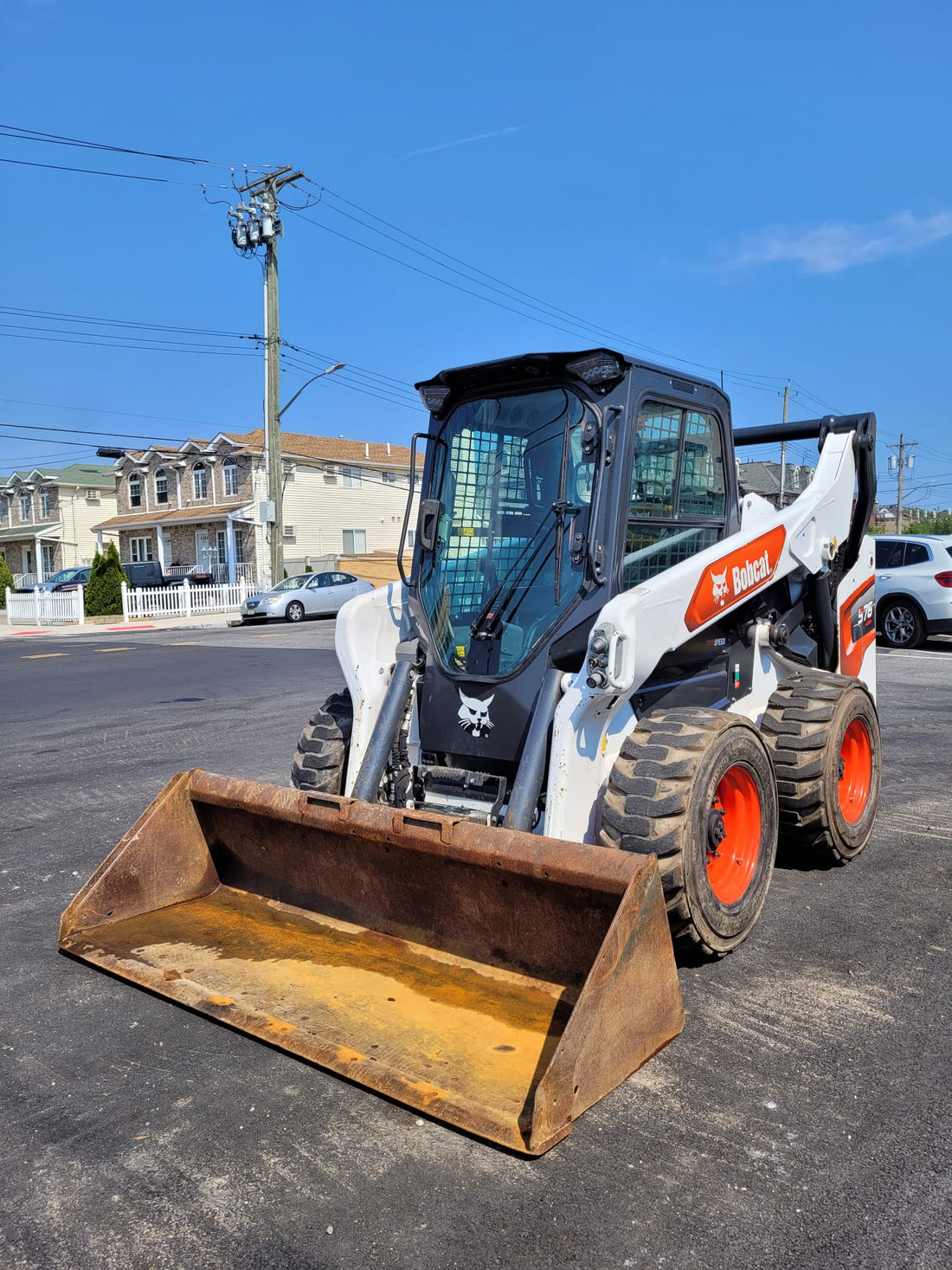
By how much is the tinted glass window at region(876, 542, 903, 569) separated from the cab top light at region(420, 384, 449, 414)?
1212cm

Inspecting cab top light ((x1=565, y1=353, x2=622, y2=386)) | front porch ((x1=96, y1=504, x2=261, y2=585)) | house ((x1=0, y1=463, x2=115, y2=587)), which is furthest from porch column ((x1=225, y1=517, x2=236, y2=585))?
cab top light ((x1=565, y1=353, x2=622, y2=386))

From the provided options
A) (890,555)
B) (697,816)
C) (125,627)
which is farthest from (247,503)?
(697,816)

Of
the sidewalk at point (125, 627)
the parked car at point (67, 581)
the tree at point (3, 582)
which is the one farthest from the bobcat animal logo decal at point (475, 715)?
the tree at point (3, 582)

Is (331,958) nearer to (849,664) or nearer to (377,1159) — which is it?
(377,1159)

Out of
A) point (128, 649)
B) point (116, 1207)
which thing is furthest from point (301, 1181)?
point (128, 649)

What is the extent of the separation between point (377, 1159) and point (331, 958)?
1.18 m

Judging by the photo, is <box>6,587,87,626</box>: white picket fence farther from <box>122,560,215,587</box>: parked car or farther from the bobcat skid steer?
the bobcat skid steer

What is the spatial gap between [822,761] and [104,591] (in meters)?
28.4

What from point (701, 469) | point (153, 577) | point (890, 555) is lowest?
point (153, 577)

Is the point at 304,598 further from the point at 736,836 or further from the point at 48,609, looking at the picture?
the point at 736,836

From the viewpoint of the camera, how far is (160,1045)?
147 inches

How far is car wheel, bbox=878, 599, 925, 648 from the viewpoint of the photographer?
50.7 feet

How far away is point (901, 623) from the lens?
15.7 meters

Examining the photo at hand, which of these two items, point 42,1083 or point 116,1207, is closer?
point 116,1207
